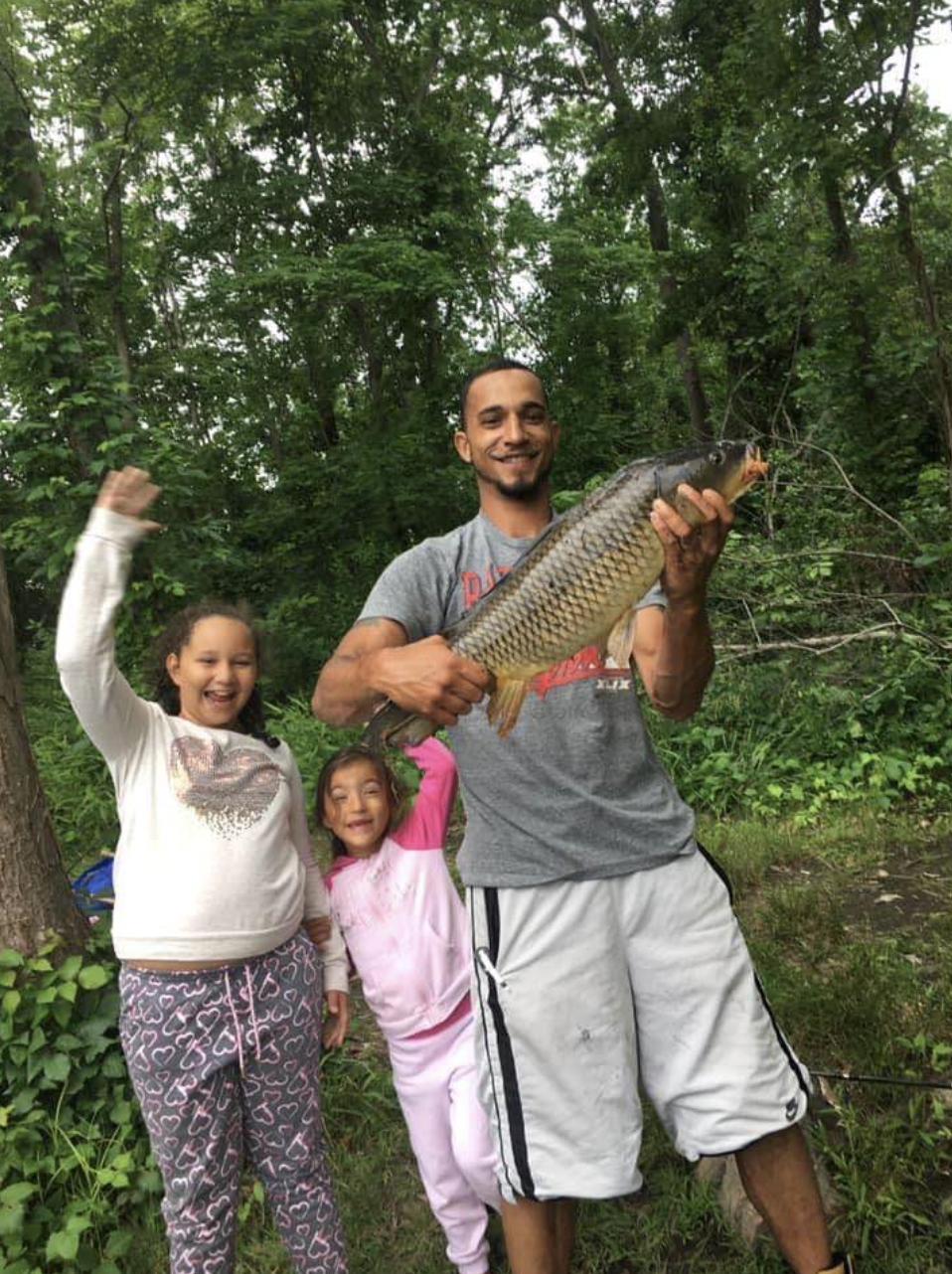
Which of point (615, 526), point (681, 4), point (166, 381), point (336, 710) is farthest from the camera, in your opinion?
point (166, 381)

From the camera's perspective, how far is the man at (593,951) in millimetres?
2092

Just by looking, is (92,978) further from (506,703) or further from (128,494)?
(506,703)

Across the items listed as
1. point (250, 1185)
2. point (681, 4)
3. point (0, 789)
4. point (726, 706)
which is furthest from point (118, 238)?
point (250, 1185)

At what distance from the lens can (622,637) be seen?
199 centimetres

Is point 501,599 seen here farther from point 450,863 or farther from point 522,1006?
point 450,863

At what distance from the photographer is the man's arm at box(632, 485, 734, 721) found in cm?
175

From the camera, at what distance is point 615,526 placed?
181 centimetres

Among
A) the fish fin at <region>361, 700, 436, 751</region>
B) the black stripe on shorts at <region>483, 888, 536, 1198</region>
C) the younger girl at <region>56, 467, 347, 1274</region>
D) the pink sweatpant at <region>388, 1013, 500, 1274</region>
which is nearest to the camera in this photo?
the fish fin at <region>361, 700, 436, 751</region>

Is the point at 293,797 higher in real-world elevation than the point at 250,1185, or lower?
higher

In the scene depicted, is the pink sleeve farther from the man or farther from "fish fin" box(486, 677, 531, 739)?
"fish fin" box(486, 677, 531, 739)

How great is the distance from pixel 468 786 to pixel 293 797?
0.68 meters

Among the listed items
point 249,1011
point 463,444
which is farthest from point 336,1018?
point 463,444

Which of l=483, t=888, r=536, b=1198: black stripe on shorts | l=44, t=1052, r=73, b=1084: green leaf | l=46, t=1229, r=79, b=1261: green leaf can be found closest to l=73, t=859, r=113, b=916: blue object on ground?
l=44, t=1052, r=73, b=1084: green leaf

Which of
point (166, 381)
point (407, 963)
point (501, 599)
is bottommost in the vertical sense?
point (407, 963)
